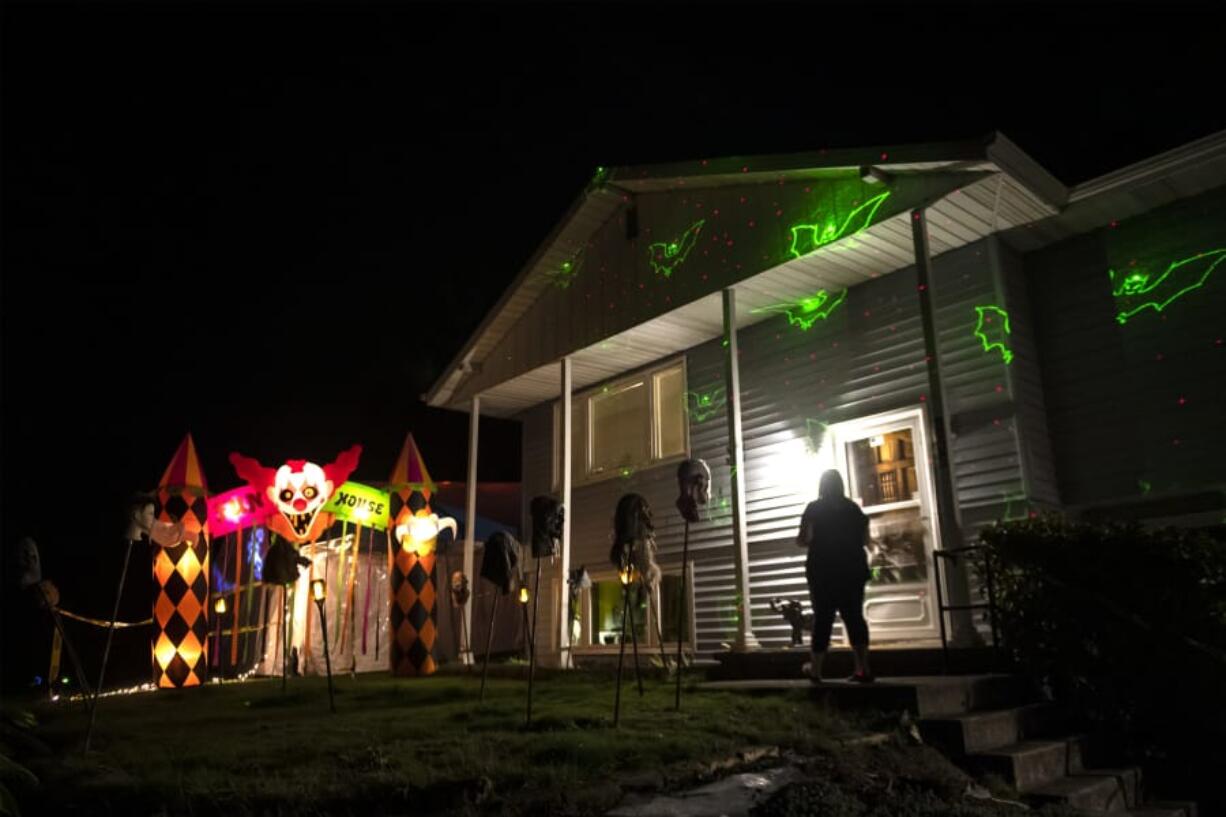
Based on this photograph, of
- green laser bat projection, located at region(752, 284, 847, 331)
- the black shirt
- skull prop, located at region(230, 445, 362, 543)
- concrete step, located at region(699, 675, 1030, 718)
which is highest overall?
green laser bat projection, located at region(752, 284, 847, 331)

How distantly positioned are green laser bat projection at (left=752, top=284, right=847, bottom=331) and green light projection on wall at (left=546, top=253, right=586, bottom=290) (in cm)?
294

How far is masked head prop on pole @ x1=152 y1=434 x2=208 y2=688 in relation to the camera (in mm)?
11875

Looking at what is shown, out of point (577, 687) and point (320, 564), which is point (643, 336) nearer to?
point (577, 687)

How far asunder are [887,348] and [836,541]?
142 inches

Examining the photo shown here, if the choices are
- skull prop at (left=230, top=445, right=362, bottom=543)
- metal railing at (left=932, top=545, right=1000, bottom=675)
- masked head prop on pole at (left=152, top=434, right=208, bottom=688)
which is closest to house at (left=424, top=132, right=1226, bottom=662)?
metal railing at (left=932, top=545, right=1000, bottom=675)

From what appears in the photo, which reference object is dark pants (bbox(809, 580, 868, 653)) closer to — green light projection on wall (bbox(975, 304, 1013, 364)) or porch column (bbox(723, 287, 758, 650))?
porch column (bbox(723, 287, 758, 650))

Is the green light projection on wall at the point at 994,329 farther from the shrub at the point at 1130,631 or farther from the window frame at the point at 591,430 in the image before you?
the window frame at the point at 591,430

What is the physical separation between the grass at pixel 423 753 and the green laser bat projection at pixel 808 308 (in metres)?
4.96

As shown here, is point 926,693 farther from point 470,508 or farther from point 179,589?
point 179,589

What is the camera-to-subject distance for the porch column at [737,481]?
8.60 meters

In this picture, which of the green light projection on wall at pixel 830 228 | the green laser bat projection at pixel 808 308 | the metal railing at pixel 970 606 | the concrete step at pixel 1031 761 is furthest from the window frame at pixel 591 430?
→ the concrete step at pixel 1031 761

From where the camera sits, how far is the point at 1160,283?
7836 mm

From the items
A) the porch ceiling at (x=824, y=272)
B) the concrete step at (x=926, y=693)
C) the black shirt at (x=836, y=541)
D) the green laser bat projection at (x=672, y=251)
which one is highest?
the green laser bat projection at (x=672, y=251)

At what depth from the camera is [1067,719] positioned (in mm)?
6168
